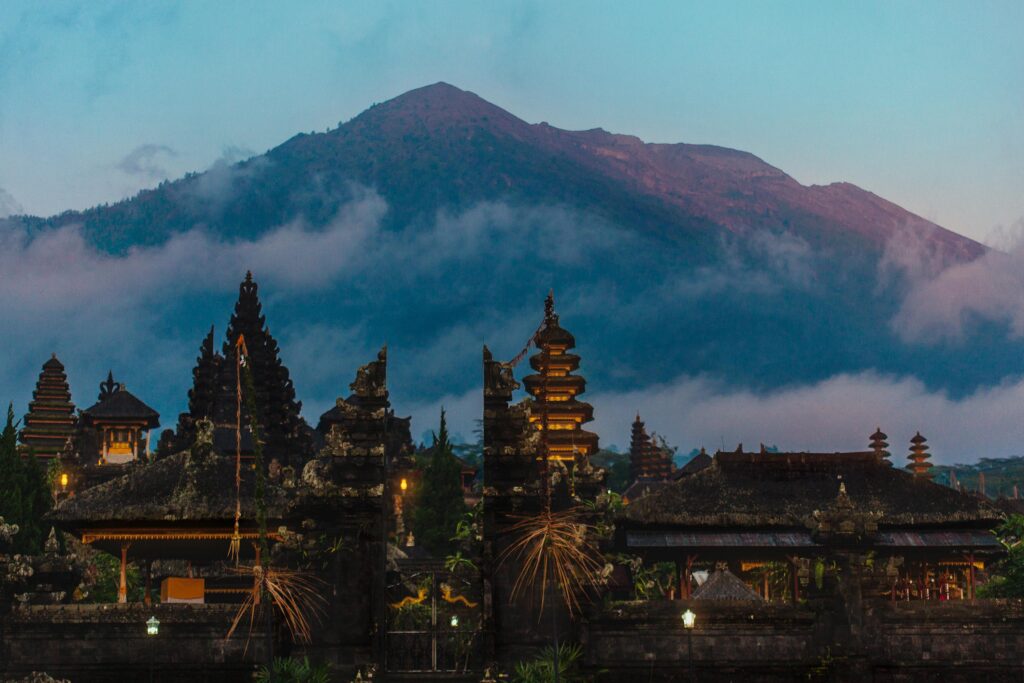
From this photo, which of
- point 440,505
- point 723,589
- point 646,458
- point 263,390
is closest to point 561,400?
point 440,505

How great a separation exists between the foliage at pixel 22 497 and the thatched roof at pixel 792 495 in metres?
25.3

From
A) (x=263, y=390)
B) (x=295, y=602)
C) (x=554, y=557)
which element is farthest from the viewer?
(x=263, y=390)

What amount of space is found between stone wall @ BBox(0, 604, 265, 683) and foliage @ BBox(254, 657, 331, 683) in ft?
2.55

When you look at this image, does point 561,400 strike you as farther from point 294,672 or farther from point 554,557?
point 294,672

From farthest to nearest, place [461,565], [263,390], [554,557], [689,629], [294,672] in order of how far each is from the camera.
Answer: [263,390] < [461,565] < [554,557] < [689,629] < [294,672]

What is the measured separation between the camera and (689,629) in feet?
125

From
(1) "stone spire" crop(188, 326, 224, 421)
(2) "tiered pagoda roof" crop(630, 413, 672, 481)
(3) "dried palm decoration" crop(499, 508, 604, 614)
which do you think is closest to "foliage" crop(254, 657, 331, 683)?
(3) "dried palm decoration" crop(499, 508, 604, 614)

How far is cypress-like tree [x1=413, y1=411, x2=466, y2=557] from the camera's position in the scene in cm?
8056

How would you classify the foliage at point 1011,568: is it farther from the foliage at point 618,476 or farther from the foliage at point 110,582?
the foliage at point 618,476

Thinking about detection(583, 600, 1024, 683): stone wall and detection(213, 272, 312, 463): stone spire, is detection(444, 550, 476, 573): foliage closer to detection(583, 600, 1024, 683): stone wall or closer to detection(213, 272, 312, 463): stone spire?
detection(583, 600, 1024, 683): stone wall

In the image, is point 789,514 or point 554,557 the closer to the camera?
point 554,557

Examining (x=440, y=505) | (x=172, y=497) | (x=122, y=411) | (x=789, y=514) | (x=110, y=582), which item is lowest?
(x=110, y=582)

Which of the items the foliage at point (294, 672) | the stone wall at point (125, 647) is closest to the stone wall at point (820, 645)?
the foliage at point (294, 672)

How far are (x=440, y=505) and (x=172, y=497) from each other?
39066mm
